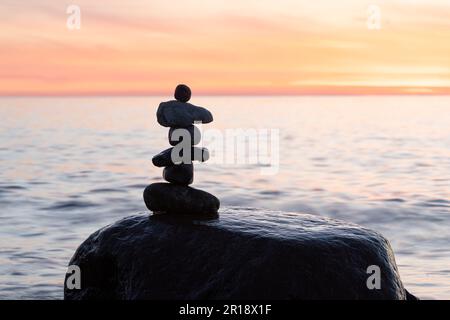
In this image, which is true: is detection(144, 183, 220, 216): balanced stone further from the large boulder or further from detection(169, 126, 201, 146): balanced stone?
detection(169, 126, 201, 146): balanced stone

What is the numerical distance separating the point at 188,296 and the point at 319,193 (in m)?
16.0

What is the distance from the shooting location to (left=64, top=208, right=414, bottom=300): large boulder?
7516mm

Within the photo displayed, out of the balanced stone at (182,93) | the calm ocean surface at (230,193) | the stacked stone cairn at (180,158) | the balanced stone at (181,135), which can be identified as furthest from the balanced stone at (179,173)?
the calm ocean surface at (230,193)

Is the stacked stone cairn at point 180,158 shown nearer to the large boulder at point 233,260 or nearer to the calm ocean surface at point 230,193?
the large boulder at point 233,260

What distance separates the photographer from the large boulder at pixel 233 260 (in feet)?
24.7

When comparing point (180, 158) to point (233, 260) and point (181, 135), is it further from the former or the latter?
point (233, 260)

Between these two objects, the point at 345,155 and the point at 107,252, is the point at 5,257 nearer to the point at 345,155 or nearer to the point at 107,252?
the point at 107,252

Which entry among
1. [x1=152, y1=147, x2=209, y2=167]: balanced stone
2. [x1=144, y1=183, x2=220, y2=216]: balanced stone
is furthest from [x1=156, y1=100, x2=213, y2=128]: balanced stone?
[x1=144, y1=183, x2=220, y2=216]: balanced stone

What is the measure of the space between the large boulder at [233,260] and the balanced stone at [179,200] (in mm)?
161

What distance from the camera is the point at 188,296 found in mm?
7578

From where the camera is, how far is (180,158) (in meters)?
8.63

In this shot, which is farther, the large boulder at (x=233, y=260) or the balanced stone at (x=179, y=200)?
the balanced stone at (x=179, y=200)

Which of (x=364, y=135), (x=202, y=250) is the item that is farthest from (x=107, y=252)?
(x=364, y=135)
